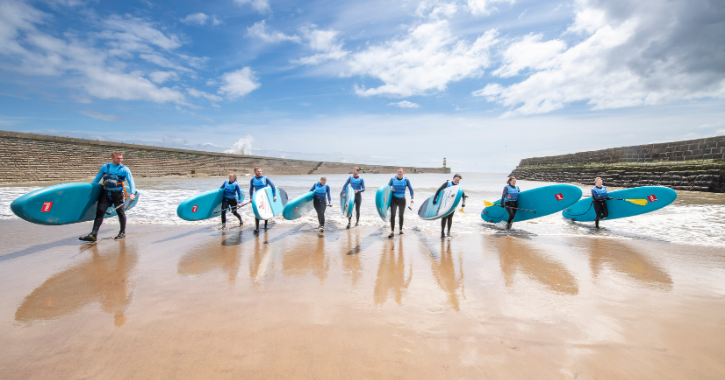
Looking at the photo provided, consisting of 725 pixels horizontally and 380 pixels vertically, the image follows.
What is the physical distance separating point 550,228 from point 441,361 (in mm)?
7689

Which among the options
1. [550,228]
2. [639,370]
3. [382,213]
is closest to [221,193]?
[382,213]

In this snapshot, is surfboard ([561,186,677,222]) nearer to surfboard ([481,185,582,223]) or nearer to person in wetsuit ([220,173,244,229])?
surfboard ([481,185,582,223])

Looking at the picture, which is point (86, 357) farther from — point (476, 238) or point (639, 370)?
point (476, 238)

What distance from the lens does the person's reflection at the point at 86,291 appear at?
9.81 feet

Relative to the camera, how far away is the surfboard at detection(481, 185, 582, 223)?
25.9 ft

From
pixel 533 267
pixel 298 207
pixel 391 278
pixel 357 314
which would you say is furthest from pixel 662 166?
pixel 357 314

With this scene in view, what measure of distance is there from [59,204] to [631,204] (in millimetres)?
14085

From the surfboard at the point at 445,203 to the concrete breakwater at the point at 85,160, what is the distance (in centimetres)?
2719

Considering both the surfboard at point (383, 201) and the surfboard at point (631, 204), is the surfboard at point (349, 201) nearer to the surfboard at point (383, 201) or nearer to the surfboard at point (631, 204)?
the surfboard at point (383, 201)

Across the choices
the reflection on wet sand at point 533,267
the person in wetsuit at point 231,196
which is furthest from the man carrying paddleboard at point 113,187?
the reflection on wet sand at point 533,267

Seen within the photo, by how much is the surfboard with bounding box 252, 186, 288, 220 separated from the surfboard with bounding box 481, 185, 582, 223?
6.54 metres

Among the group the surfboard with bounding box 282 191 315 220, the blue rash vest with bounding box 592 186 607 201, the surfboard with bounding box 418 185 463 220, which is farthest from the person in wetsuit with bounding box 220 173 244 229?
the blue rash vest with bounding box 592 186 607 201

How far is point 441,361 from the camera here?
2205 mm

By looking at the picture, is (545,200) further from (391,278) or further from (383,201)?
(391,278)
